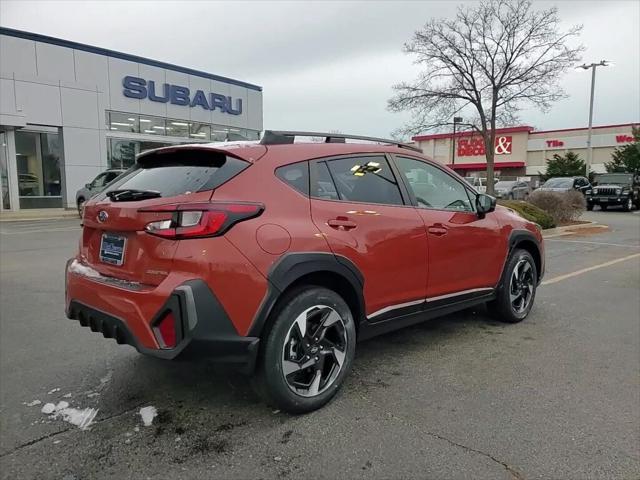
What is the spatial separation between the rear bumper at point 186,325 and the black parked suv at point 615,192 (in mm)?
28129

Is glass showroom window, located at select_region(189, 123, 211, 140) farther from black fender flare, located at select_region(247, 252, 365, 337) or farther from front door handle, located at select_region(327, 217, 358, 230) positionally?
black fender flare, located at select_region(247, 252, 365, 337)

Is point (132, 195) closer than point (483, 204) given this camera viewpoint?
Yes

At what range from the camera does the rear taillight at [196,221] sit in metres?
2.81

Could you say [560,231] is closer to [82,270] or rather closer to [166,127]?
[82,270]

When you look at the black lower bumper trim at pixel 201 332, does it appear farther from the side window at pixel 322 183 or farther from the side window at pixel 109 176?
the side window at pixel 109 176

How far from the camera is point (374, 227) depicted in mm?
3541

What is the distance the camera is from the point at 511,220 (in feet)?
16.6

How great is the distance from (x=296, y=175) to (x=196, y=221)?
780 mm

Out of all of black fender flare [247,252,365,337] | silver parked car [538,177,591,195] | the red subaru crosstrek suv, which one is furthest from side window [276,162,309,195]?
silver parked car [538,177,591,195]

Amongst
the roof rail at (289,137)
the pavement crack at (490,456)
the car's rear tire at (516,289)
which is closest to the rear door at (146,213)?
the roof rail at (289,137)

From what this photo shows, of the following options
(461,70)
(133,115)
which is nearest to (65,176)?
(133,115)

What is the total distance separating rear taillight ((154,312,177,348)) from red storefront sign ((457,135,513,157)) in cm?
5760

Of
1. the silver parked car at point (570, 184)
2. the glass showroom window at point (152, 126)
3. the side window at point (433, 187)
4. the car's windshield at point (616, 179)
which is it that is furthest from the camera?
the silver parked car at point (570, 184)

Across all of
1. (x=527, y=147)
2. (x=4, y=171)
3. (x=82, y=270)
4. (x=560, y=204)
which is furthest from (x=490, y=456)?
(x=527, y=147)
